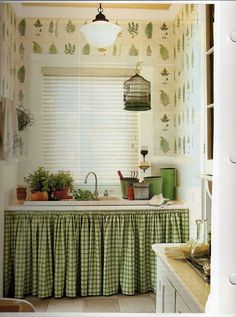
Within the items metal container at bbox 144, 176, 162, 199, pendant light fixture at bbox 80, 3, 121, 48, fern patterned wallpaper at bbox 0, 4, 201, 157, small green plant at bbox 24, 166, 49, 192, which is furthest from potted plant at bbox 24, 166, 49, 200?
pendant light fixture at bbox 80, 3, 121, 48

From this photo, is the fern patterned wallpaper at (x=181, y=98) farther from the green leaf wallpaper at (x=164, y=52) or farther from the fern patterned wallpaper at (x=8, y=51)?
the fern patterned wallpaper at (x=8, y=51)

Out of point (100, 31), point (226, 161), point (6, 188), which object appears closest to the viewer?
point (226, 161)

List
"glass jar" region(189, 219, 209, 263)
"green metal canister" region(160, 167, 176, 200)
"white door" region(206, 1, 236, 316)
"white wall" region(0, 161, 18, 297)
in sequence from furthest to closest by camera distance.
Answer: "green metal canister" region(160, 167, 176, 200) < "glass jar" region(189, 219, 209, 263) < "white wall" region(0, 161, 18, 297) < "white door" region(206, 1, 236, 316)

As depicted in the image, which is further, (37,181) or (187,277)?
(187,277)

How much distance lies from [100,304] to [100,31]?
0.69 m

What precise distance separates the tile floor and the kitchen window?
296 millimetres

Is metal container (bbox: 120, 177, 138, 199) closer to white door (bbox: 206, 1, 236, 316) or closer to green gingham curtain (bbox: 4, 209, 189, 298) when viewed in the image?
green gingham curtain (bbox: 4, 209, 189, 298)

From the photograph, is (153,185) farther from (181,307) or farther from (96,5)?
(96,5)

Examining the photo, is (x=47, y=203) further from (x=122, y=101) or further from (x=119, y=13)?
(x=119, y=13)

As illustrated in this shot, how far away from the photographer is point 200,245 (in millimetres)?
988

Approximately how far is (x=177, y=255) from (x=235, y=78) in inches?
21.6

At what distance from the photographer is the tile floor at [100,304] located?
2.92 feet

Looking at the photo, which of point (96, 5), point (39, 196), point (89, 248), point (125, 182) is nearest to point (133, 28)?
point (96, 5)

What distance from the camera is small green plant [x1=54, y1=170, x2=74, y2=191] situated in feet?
3.26
